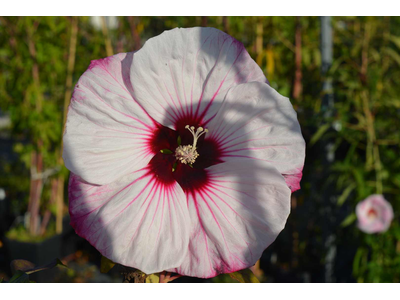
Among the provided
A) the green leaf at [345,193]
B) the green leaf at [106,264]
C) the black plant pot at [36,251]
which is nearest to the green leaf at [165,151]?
the green leaf at [106,264]

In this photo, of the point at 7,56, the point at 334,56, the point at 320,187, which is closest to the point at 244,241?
the point at 320,187

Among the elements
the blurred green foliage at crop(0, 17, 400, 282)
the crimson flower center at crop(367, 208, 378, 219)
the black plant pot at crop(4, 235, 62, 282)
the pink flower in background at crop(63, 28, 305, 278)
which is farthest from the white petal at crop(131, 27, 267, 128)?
the black plant pot at crop(4, 235, 62, 282)

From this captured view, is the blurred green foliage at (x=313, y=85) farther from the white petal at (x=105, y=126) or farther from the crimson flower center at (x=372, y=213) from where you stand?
the white petal at (x=105, y=126)

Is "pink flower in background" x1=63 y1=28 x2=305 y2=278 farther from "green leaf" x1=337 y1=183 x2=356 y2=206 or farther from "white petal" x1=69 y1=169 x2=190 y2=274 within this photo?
"green leaf" x1=337 y1=183 x2=356 y2=206

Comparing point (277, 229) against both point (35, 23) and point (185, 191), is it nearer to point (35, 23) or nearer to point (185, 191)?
point (185, 191)

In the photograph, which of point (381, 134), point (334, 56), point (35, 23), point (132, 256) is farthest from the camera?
point (35, 23)
